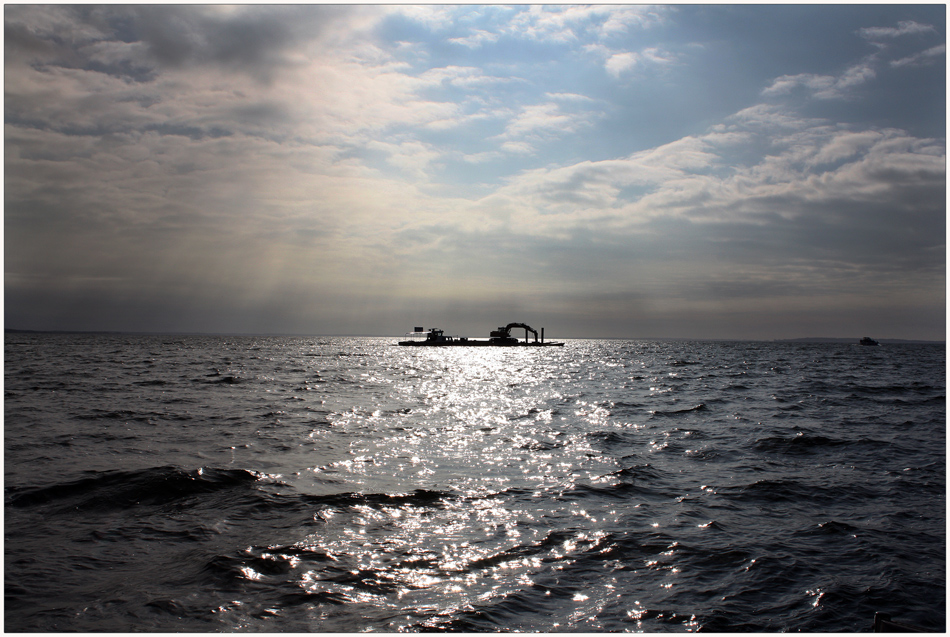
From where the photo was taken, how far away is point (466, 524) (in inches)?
401

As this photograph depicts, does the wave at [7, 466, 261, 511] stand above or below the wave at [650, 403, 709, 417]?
below

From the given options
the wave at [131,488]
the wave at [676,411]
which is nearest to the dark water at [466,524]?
the wave at [131,488]

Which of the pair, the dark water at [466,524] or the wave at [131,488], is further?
the wave at [131,488]

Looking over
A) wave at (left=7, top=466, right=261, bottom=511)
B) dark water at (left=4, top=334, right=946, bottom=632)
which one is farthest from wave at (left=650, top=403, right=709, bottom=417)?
wave at (left=7, top=466, right=261, bottom=511)

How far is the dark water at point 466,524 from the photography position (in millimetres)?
7367

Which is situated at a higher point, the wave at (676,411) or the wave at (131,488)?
the wave at (676,411)

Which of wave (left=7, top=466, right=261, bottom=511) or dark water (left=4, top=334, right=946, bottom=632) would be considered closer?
dark water (left=4, top=334, right=946, bottom=632)

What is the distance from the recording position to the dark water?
7.37 m

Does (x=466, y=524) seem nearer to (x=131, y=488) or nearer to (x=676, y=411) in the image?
(x=131, y=488)

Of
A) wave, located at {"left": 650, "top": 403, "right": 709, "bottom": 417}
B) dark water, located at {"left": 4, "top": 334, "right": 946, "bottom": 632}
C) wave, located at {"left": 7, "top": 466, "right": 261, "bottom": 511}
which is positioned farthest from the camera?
wave, located at {"left": 650, "top": 403, "right": 709, "bottom": 417}

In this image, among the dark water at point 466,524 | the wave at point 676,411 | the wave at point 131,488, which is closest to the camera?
the dark water at point 466,524

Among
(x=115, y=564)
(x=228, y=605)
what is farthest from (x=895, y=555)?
(x=115, y=564)

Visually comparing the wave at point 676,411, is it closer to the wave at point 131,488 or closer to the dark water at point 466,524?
the dark water at point 466,524

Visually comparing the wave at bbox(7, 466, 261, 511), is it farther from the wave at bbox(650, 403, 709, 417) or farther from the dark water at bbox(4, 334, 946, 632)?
the wave at bbox(650, 403, 709, 417)
